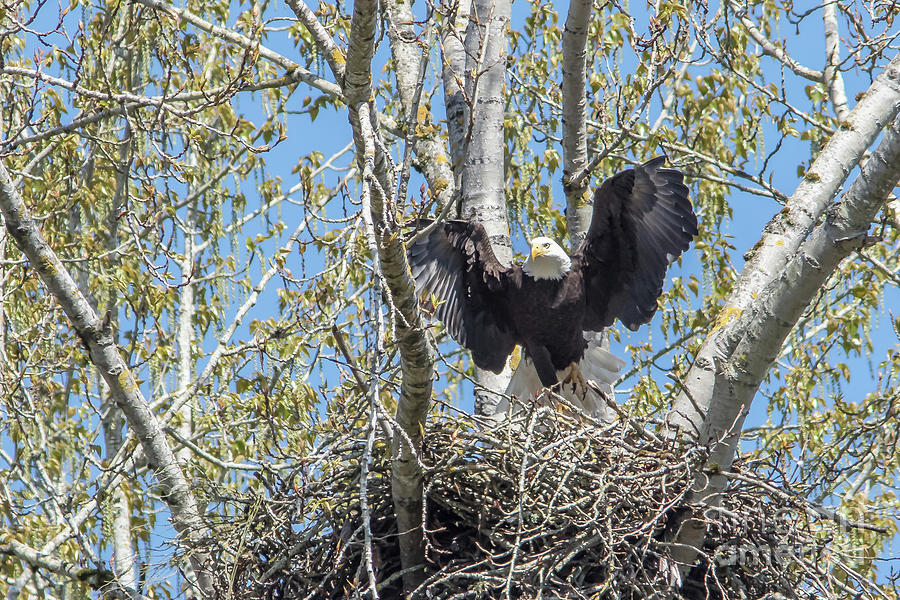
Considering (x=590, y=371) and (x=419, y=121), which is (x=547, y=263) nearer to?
(x=590, y=371)

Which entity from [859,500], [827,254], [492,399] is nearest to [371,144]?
[827,254]

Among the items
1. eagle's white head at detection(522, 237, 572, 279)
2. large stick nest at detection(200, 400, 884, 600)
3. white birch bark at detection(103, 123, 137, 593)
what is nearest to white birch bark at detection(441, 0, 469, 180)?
eagle's white head at detection(522, 237, 572, 279)

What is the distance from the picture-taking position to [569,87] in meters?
5.36

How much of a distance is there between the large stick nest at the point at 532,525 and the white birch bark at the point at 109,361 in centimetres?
25

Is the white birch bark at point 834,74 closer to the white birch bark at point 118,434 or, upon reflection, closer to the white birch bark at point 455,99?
the white birch bark at point 455,99

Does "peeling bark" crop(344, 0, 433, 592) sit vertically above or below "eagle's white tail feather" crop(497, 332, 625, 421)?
below

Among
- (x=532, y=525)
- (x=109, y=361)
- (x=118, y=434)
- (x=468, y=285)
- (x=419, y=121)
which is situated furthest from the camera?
(x=118, y=434)

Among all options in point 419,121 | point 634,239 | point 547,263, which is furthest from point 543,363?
→ point 419,121

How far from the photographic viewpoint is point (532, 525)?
4234 millimetres

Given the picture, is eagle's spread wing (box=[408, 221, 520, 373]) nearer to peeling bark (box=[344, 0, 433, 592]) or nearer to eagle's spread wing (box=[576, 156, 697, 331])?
eagle's spread wing (box=[576, 156, 697, 331])

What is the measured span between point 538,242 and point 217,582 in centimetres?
248

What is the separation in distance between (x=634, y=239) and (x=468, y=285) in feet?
3.06

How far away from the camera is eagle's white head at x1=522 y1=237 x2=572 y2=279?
18.9 feet

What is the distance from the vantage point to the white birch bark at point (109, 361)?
4234 millimetres
